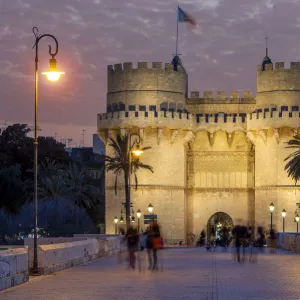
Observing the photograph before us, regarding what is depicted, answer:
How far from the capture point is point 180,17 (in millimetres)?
72938

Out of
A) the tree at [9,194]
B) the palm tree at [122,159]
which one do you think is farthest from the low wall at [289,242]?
the tree at [9,194]

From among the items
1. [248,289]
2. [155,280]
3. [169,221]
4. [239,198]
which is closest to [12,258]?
[155,280]

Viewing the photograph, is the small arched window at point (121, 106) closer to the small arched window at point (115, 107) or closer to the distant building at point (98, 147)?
the small arched window at point (115, 107)

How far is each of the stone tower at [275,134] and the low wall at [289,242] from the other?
1462 centimetres

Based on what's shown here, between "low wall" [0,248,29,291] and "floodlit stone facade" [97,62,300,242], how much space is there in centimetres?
5122

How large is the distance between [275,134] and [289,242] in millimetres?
24287

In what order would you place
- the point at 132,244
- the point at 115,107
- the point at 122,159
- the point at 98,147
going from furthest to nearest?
the point at 98,147 < the point at 115,107 < the point at 122,159 < the point at 132,244

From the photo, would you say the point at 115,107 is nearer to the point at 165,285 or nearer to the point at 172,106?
the point at 172,106

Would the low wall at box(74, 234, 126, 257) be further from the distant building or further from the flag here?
the distant building

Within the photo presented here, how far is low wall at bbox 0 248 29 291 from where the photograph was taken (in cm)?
1870

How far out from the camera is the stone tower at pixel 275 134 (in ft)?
234

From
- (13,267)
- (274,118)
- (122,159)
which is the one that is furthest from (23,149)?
(13,267)

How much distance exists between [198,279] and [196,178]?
55.2 metres

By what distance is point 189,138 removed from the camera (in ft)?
244
